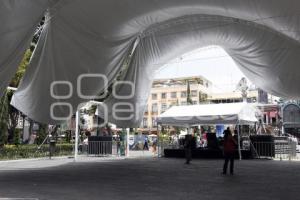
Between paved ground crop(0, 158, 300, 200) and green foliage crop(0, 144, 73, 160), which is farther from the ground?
green foliage crop(0, 144, 73, 160)

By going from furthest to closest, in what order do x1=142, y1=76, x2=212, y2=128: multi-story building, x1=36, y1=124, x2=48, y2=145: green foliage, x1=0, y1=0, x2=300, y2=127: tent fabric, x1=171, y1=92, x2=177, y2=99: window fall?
x1=171, y1=92, x2=177, y2=99: window → x1=142, y1=76, x2=212, y2=128: multi-story building → x1=36, y1=124, x2=48, y2=145: green foliage → x1=0, y1=0, x2=300, y2=127: tent fabric

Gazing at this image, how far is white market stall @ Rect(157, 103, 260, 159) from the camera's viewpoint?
23.8m

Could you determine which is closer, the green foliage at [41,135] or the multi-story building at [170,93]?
the green foliage at [41,135]

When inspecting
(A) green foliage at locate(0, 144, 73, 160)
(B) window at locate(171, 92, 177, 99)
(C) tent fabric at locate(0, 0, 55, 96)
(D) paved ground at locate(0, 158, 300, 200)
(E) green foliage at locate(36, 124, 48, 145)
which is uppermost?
(B) window at locate(171, 92, 177, 99)

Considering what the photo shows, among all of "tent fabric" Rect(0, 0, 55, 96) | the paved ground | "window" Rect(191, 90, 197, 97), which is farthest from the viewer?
"window" Rect(191, 90, 197, 97)

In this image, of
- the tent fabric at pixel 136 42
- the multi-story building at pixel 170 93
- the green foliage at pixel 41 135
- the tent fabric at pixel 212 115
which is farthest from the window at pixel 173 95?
the tent fabric at pixel 136 42

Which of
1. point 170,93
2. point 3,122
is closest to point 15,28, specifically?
point 3,122

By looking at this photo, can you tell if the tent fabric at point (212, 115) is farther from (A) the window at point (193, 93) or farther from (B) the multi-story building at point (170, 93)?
(A) the window at point (193, 93)

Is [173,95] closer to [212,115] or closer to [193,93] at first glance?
[193,93]

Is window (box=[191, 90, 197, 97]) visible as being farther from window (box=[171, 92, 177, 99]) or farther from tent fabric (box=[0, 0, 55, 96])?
tent fabric (box=[0, 0, 55, 96])

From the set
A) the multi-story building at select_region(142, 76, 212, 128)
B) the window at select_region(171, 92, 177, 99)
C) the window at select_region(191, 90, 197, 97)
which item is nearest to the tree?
the multi-story building at select_region(142, 76, 212, 128)

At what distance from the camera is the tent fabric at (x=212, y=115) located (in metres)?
23.8

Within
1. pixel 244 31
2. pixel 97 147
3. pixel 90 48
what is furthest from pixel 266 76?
pixel 97 147

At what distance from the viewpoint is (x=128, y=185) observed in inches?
480
